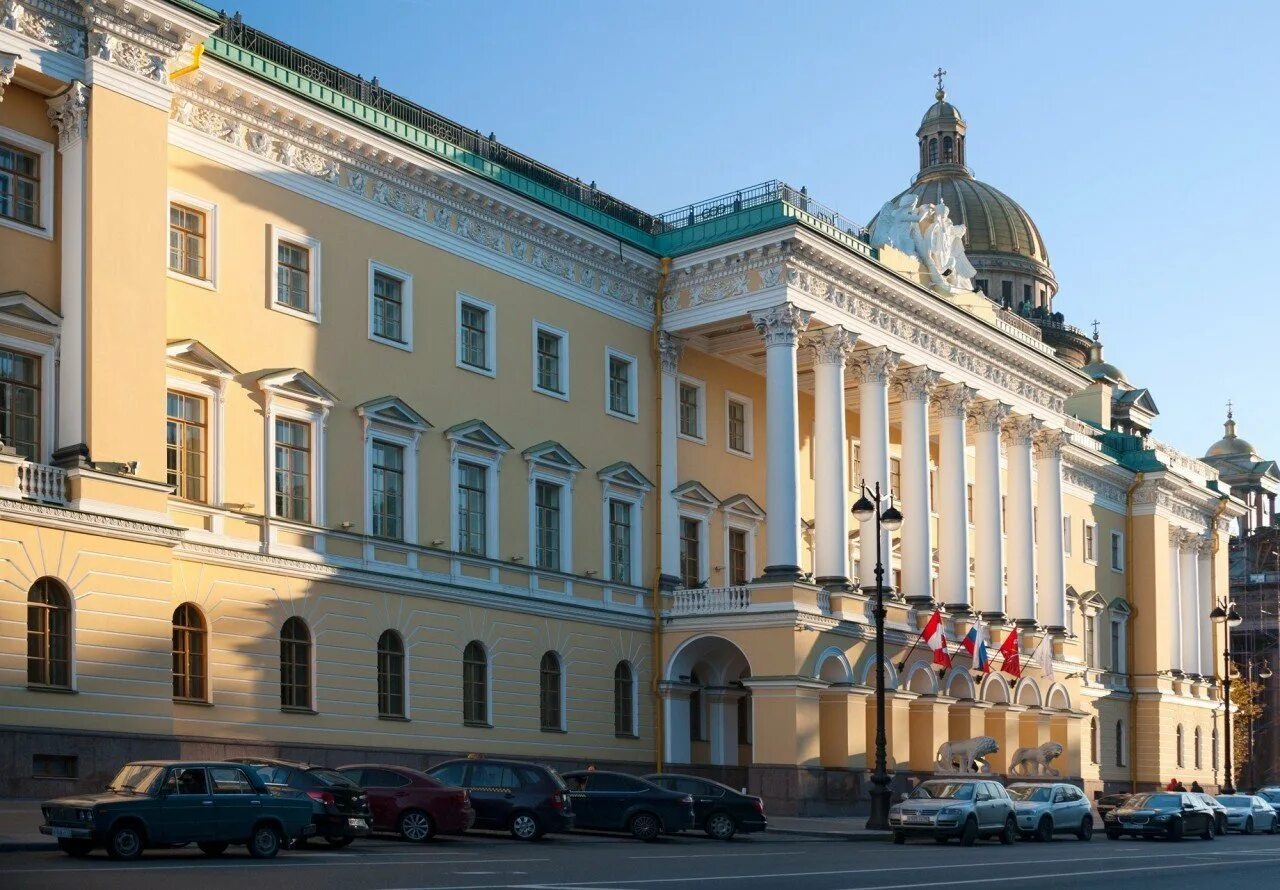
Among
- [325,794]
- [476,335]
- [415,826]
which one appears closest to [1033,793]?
[415,826]

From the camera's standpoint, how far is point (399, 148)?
39.1 metres


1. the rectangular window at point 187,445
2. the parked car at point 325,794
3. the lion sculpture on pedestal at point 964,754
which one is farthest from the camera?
the lion sculpture on pedestal at point 964,754

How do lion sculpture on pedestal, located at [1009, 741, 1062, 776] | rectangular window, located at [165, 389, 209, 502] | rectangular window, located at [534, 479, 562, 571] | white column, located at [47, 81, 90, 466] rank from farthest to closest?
lion sculpture on pedestal, located at [1009, 741, 1062, 776], rectangular window, located at [534, 479, 562, 571], rectangular window, located at [165, 389, 209, 502], white column, located at [47, 81, 90, 466]

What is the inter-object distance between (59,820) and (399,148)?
21.0 m

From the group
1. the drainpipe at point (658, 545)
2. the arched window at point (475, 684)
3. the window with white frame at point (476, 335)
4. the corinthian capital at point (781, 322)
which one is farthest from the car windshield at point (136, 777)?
the corinthian capital at point (781, 322)

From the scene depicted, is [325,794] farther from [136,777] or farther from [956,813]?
[956,813]

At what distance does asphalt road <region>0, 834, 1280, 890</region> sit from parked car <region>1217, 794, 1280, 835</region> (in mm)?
12717

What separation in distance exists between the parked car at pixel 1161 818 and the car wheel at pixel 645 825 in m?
12.7

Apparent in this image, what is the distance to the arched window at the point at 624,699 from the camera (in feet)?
149

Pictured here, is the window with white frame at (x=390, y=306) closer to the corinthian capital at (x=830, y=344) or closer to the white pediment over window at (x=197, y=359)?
the white pediment over window at (x=197, y=359)

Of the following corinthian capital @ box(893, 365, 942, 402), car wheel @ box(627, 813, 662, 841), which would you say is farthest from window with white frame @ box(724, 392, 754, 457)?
car wheel @ box(627, 813, 662, 841)

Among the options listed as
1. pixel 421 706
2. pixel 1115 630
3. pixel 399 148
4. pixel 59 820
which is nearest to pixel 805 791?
pixel 421 706

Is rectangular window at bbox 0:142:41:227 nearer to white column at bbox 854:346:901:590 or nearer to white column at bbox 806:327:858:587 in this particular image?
white column at bbox 806:327:858:587

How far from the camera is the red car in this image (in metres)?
28.1
